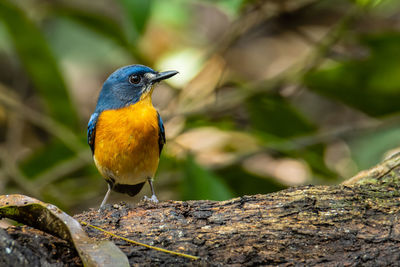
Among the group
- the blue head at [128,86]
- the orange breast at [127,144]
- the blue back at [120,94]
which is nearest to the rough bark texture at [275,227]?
the orange breast at [127,144]

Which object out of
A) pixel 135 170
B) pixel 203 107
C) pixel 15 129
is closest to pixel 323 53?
pixel 203 107

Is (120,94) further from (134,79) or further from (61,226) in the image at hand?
(61,226)

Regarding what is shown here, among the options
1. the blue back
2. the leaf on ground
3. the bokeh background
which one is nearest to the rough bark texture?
the leaf on ground

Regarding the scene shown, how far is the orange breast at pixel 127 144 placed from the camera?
14.0 ft

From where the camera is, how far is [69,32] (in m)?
9.61

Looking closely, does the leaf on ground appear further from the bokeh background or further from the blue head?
the bokeh background

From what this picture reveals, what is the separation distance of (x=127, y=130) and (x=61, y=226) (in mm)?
1880

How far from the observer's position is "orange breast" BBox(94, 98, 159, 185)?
14.0ft

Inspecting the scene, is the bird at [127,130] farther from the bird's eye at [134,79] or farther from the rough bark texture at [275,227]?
the rough bark texture at [275,227]

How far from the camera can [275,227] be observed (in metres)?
2.77

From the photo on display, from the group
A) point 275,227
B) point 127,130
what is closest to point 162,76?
point 127,130

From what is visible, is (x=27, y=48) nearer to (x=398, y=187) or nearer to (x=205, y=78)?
(x=205, y=78)

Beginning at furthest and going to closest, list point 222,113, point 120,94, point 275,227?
point 222,113, point 120,94, point 275,227

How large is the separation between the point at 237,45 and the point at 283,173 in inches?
106
